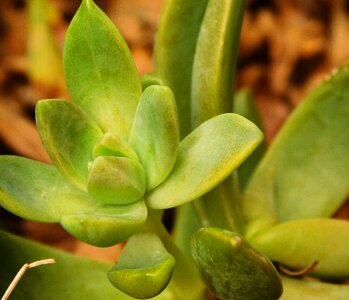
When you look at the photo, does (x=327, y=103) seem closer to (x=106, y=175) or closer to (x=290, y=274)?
(x=290, y=274)

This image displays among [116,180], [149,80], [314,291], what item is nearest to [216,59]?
[149,80]

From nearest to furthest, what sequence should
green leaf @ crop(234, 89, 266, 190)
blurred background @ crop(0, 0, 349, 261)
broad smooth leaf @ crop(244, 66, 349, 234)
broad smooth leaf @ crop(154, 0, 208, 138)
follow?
broad smooth leaf @ crop(154, 0, 208, 138) < broad smooth leaf @ crop(244, 66, 349, 234) < green leaf @ crop(234, 89, 266, 190) < blurred background @ crop(0, 0, 349, 261)

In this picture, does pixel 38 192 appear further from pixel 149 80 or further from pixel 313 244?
pixel 313 244

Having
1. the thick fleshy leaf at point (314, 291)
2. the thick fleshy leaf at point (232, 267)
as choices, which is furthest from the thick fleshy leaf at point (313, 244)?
the thick fleshy leaf at point (232, 267)

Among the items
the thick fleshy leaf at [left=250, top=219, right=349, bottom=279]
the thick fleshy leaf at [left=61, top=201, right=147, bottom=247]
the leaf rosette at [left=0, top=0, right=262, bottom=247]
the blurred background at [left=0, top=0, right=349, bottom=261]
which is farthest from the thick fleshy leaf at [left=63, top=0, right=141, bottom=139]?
the blurred background at [left=0, top=0, right=349, bottom=261]

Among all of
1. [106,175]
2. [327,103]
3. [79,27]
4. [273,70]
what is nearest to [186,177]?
[106,175]

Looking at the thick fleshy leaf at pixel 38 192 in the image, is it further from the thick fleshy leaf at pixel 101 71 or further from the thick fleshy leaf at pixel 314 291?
the thick fleshy leaf at pixel 314 291

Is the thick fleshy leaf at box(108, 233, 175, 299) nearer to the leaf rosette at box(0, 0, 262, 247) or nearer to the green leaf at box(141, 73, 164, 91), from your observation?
the leaf rosette at box(0, 0, 262, 247)
